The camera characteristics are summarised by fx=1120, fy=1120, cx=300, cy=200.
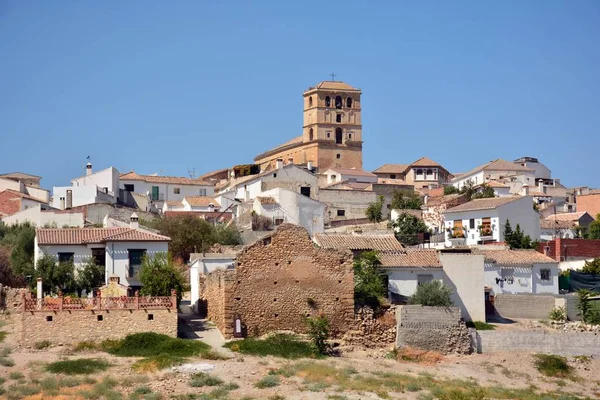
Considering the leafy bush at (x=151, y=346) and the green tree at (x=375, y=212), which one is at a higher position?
the green tree at (x=375, y=212)

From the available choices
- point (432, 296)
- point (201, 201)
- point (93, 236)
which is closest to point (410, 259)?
point (432, 296)

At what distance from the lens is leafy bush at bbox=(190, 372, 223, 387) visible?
35750 millimetres

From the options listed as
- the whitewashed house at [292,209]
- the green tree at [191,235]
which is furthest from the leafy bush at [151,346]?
the whitewashed house at [292,209]

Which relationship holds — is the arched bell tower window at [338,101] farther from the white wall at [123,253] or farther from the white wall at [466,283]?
the white wall at [123,253]

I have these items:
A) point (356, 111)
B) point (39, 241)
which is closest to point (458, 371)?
point (39, 241)

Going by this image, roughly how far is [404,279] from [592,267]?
17145mm

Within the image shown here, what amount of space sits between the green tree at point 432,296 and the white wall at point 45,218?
2504 centimetres

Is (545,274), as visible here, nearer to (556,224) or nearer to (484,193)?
(556,224)

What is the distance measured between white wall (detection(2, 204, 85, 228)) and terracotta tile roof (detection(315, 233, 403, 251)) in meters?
19.7

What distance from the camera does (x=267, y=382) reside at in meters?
36.3

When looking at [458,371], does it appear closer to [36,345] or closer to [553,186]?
[36,345]

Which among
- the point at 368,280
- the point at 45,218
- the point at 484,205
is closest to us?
the point at 368,280

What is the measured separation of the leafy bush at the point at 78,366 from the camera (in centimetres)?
3612

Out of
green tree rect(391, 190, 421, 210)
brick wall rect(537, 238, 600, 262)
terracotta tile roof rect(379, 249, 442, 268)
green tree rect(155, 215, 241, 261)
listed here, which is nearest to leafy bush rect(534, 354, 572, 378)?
terracotta tile roof rect(379, 249, 442, 268)
